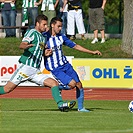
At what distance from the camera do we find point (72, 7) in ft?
87.1

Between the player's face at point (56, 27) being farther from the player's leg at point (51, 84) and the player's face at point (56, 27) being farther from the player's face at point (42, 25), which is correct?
the player's leg at point (51, 84)

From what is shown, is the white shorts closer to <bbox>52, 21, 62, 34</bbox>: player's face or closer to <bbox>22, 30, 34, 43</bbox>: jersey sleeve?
<bbox>22, 30, 34, 43</bbox>: jersey sleeve

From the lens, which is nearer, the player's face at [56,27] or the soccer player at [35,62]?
the soccer player at [35,62]

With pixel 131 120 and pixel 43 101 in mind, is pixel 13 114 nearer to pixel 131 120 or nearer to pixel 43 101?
pixel 131 120

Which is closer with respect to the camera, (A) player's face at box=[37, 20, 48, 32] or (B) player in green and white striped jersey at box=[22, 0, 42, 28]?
(A) player's face at box=[37, 20, 48, 32]

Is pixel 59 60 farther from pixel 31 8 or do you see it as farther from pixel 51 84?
pixel 31 8

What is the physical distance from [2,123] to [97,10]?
14.7 meters

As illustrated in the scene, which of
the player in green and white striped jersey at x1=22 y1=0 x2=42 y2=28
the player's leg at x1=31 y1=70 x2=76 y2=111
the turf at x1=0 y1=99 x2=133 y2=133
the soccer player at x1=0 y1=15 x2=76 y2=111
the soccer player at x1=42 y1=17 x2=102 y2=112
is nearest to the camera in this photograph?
the turf at x1=0 y1=99 x2=133 y2=133

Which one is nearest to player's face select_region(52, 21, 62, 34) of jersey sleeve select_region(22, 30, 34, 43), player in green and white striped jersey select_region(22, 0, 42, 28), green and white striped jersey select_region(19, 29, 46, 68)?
green and white striped jersey select_region(19, 29, 46, 68)

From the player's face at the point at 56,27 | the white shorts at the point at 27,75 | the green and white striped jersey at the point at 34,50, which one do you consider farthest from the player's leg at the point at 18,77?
the player's face at the point at 56,27

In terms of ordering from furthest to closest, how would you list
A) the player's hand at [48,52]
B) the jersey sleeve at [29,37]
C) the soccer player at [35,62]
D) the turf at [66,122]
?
the player's hand at [48,52] → the soccer player at [35,62] → the jersey sleeve at [29,37] → the turf at [66,122]

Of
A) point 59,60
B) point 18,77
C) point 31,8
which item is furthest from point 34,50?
point 31,8

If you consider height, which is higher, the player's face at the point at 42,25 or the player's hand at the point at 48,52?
the player's face at the point at 42,25

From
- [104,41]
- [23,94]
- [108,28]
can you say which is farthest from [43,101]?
[108,28]
